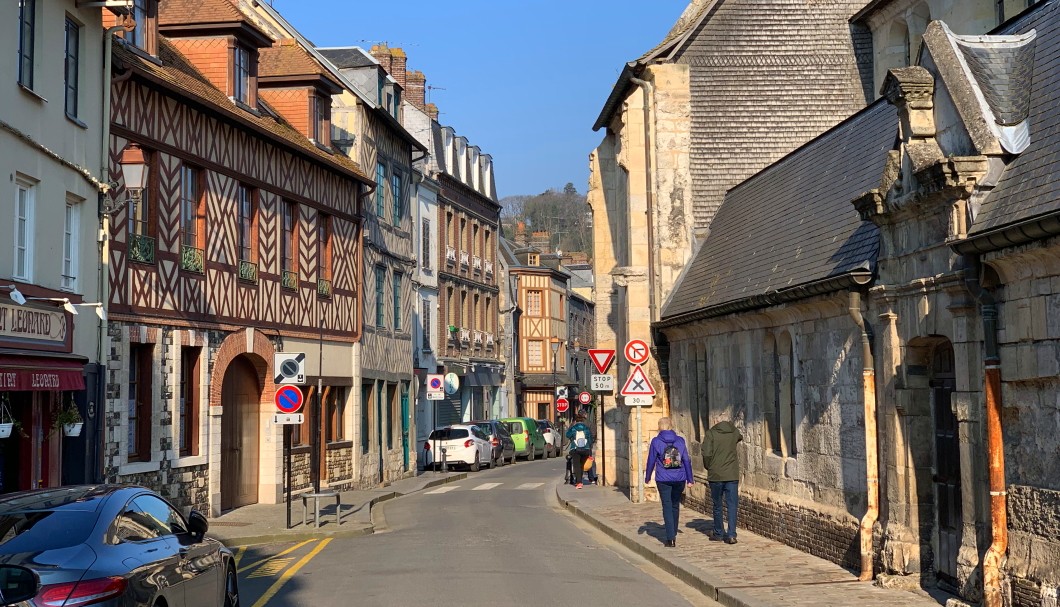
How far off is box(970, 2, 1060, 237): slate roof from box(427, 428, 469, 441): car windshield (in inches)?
1067

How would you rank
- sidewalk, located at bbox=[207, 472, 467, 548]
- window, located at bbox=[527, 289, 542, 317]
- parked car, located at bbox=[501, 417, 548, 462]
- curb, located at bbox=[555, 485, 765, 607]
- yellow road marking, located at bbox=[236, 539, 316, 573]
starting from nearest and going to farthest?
curb, located at bbox=[555, 485, 765, 607] < yellow road marking, located at bbox=[236, 539, 316, 573] < sidewalk, located at bbox=[207, 472, 467, 548] < parked car, located at bbox=[501, 417, 548, 462] < window, located at bbox=[527, 289, 542, 317]

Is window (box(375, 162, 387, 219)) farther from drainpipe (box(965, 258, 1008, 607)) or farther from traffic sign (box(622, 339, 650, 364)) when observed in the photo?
drainpipe (box(965, 258, 1008, 607))

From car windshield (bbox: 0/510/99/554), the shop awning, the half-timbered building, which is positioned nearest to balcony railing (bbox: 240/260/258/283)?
the half-timbered building

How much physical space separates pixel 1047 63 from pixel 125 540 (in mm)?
8119

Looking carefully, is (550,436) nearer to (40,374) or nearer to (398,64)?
(398,64)

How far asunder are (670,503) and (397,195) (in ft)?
62.9

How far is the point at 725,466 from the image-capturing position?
15016 millimetres

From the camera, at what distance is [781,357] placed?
15.5 meters

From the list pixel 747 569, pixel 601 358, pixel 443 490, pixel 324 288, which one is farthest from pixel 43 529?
pixel 443 490

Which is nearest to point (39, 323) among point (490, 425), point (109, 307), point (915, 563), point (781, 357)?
point (109, 307)

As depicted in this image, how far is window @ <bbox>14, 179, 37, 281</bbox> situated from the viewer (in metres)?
14.5

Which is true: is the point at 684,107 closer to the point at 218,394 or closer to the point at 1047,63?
the point at 218,394

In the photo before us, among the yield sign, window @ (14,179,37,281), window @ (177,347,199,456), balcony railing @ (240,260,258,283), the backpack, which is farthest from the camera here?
balcony railing @ (240,260,258,283)

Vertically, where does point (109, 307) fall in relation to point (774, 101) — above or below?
below
